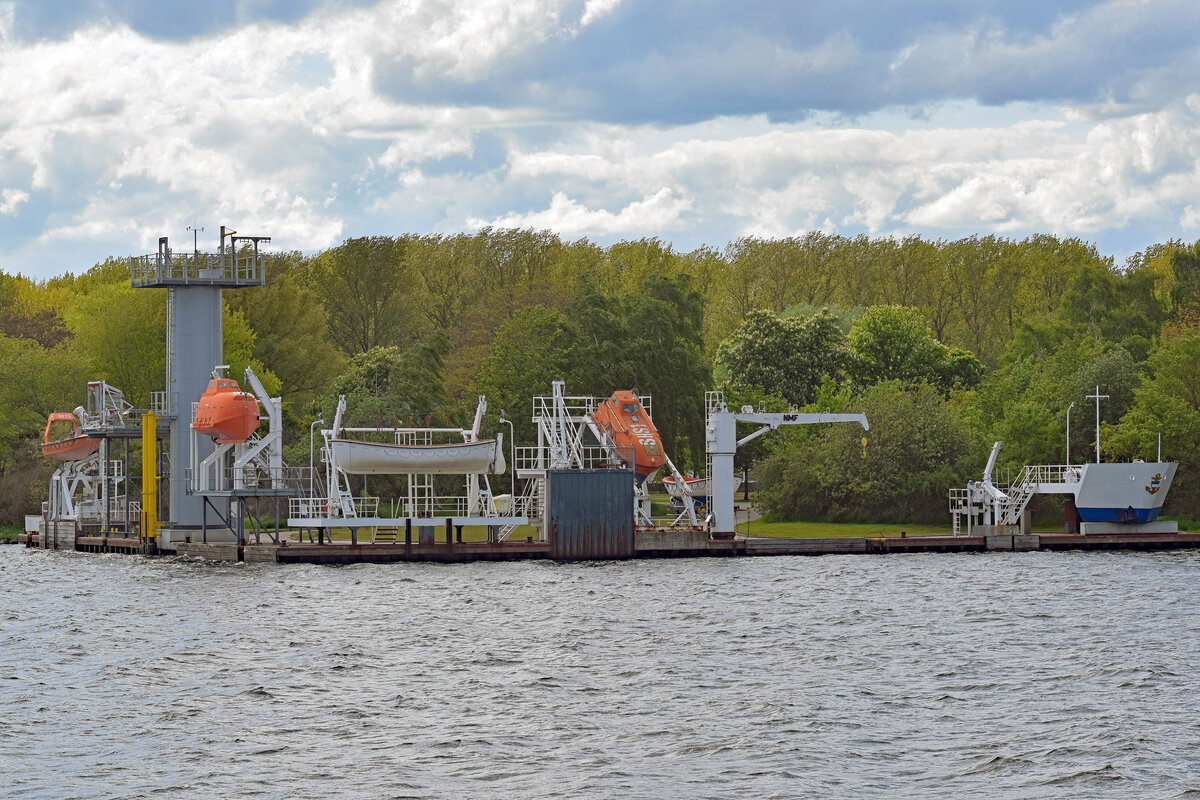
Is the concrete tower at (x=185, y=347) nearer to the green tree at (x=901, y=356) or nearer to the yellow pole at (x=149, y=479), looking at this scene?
the yellow pole at (x=149, y=479)

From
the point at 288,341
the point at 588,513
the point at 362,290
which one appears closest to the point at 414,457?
the point at 588,513

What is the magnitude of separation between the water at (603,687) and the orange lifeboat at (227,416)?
897 centimetres

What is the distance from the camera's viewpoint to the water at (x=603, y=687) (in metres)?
26.4

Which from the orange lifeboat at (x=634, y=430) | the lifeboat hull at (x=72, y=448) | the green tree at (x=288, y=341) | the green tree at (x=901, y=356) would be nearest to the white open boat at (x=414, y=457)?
the orange lifeboat at (x=634, y=430)

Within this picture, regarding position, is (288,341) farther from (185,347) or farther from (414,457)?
(414,457)

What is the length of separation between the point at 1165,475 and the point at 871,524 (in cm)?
1578

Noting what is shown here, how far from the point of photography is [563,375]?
85938 mm

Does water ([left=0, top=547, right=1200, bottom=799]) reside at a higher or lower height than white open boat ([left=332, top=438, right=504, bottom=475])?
lower

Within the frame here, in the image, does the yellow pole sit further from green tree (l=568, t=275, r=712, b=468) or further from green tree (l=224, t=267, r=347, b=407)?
green tree (l=224, t=267, r=347, b=407)

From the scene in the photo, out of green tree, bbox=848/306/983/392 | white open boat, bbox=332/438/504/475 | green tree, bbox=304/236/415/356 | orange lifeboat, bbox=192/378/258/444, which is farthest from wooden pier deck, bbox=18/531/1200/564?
green tree, bbox=304/236/415/356

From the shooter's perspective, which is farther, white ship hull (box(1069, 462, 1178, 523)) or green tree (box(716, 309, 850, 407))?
green tree (box(716, 309, 850, 407))

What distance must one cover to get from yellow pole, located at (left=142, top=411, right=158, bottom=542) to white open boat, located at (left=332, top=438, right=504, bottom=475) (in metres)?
9.82

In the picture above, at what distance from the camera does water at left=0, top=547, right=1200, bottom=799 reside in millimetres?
26391

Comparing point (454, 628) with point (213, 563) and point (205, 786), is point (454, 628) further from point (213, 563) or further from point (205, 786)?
point (213, 563)
